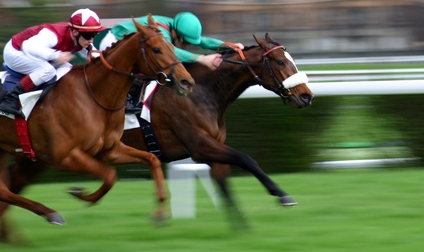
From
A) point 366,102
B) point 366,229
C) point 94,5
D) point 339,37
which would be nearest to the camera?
point 366,229

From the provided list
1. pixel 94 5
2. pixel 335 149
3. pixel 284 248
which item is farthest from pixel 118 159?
pixel 94 5

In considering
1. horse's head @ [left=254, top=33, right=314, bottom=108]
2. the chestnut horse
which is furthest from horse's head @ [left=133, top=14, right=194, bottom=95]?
horse's head @ [left=254, top=33, right=314, bottom=108]

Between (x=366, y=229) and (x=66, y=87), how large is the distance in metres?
2.11

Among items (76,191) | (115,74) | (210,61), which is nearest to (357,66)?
(210,61)

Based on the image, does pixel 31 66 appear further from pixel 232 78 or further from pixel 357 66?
pixel 357 66

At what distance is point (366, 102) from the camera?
30.2 ft

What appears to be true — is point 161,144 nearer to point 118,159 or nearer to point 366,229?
point 118,159

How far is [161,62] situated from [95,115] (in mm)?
510

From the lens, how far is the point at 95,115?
6000 millimetres

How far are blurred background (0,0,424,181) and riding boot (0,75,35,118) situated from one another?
305 cm

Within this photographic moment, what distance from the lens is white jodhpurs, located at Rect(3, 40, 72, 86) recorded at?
601 cm

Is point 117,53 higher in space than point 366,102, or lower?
higher

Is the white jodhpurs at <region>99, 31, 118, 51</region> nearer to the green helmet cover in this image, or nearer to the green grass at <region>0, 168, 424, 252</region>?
the green helmet cover

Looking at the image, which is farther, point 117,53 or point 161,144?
point 161,144
